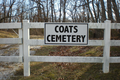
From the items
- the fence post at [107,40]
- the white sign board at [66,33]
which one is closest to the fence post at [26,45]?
the white sign board at [66,33]

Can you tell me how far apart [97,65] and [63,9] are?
2299 centimetres

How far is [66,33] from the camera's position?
120 inches

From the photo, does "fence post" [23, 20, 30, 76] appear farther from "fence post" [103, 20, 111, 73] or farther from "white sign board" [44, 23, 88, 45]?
"fence post" [103, 20, 111, 73]

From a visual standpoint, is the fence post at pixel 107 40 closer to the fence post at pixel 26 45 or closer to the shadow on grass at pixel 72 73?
the shadow on grass at pixel 72 73

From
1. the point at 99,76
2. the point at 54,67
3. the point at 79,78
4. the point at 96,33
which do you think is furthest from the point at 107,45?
the point at 96,33

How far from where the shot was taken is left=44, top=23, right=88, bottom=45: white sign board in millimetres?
3031

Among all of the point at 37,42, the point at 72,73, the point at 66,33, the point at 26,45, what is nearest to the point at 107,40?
the point at 66,33

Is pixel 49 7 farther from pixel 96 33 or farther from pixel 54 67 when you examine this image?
pixel 54 67

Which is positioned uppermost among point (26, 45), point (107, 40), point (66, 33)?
point (66, 33)

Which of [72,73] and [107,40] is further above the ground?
[107,40]

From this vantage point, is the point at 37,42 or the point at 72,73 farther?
the point at 72,73

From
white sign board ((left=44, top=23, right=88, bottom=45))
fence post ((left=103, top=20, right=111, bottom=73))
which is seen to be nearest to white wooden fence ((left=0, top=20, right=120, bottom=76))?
fence post ((left=103, top=20, right=111, bottom=73))

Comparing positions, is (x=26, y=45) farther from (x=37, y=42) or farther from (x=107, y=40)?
(x=107, y=40)

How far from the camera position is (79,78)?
9.91 ft
